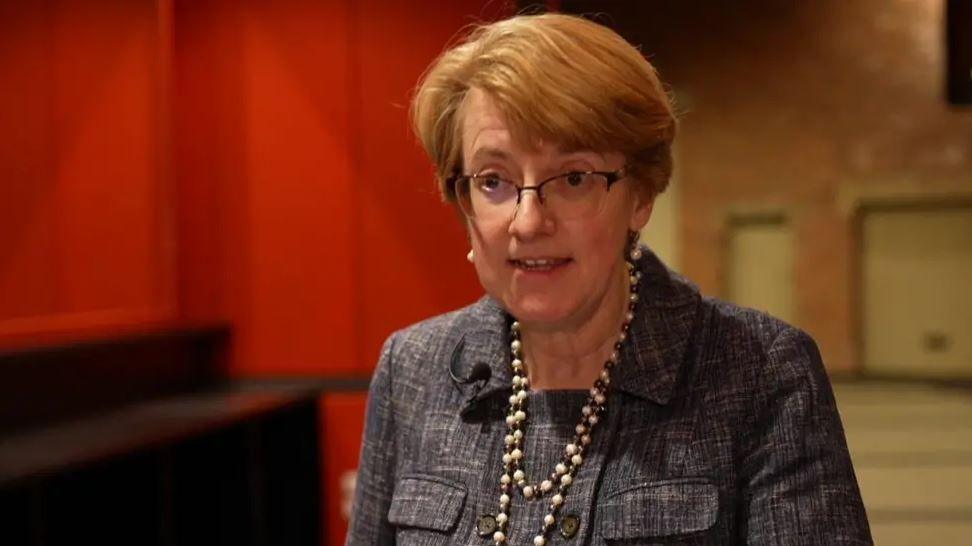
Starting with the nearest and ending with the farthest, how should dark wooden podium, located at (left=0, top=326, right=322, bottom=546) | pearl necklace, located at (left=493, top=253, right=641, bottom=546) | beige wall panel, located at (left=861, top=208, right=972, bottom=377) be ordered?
1. pearl necklace, located at (left=493, top=253, right=641, bottom=546)
2. dark wooden podium, located at (left=0, top=326, right=322, bottom=546)
3. beige wall panel, located at (left=861, top=208, right=972, bottom=377)

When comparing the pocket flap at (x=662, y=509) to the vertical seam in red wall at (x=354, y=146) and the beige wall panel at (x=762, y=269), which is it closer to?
the vertical seam in red wall at (x=354, y=146)

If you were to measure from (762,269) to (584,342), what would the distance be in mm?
8723

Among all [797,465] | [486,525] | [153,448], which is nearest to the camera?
[797,465]

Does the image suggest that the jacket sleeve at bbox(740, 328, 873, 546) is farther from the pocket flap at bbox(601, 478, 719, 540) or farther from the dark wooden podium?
the dark wooden podium

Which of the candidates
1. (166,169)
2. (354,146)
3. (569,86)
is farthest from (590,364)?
(166,169)

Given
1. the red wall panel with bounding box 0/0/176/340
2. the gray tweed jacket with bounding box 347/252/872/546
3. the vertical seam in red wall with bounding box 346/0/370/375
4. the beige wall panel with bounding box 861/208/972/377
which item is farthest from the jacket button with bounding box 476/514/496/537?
the beige wall panel with bounding box 861/208/972/377

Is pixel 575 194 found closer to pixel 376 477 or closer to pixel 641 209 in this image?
pixel 641 209

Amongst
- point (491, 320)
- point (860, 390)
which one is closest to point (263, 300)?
point (491, 320)

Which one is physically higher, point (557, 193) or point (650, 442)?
point (557, 193)

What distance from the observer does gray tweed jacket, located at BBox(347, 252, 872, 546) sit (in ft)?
3.67

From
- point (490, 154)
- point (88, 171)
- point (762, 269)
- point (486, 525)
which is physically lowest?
point (486, 525)

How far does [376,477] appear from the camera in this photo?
137 centimetres

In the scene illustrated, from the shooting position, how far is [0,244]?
3301 mm

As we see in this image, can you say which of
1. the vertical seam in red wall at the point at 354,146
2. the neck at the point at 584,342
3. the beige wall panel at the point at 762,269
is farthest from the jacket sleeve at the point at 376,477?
the beige wall panel at the point at 762,269
